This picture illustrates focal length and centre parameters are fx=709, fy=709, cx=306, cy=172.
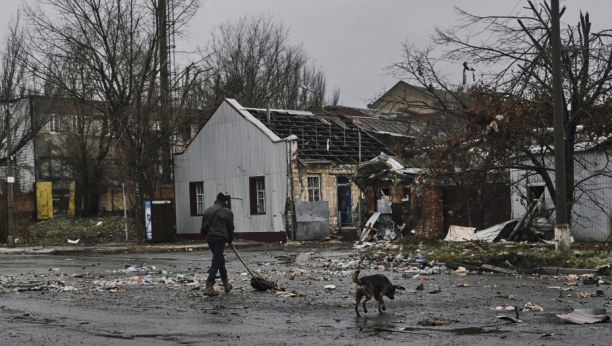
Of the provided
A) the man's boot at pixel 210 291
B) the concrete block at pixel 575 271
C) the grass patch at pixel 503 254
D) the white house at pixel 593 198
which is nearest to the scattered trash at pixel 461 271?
the grass patch at pixel 503 254

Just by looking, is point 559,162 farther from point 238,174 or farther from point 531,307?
point 238,174

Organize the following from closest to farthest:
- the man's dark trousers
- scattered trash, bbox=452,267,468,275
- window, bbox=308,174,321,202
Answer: the man's dark trousers
scattered trash, bbox=452,267,468,275
window, bbox=308,174,321,202

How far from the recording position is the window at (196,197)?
121 feet

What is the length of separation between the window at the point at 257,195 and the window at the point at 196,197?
4.20m

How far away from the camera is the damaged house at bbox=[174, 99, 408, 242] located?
106ft

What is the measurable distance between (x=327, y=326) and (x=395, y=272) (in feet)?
27.3

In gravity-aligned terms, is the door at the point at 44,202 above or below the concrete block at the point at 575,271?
above

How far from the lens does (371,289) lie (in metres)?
9.50

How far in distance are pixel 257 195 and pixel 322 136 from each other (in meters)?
4.65

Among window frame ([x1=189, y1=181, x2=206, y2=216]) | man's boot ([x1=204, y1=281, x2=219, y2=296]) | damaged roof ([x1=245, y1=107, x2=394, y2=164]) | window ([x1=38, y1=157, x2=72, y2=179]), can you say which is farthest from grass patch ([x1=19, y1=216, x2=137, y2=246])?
man's boot ([x1=204, y1=281, x2=219, y2=296])

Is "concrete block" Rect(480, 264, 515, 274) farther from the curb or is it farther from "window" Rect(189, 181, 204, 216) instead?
"window" Rect(189, 181, 204, 216)

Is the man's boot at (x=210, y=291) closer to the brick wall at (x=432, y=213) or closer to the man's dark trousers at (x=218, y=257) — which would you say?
the man's dark trousers at (x=218, y=257)

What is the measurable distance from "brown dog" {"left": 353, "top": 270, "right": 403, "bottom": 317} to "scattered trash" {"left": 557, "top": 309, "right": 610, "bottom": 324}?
2277mm

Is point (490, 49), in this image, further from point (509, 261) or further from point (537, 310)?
point (537, 310)
